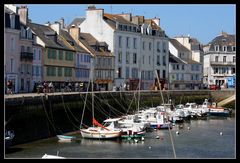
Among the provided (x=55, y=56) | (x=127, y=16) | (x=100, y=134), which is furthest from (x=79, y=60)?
(x=100, y=134)

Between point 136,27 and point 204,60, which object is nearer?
point 136,27

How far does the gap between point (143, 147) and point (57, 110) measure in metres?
8.09

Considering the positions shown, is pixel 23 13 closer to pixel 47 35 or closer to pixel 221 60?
pixel 47 35

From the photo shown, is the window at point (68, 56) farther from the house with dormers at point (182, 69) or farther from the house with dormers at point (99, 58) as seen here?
the house with dormers at point (182, 69)

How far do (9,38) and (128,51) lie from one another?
23.3m

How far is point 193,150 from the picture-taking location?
2398cm

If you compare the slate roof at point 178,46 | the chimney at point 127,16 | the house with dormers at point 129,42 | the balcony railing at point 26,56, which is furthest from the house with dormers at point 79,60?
the slate roof at point 178,46

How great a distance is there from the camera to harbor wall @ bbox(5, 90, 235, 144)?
82.5 feet

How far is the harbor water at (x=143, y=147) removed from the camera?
21659 millimetres

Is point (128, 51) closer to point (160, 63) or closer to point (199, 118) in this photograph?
point (160, 63)

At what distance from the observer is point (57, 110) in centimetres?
3088

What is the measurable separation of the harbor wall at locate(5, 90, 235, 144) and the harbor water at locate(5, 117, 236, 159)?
0.94 m

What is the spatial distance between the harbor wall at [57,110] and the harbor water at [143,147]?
0.94 metres
